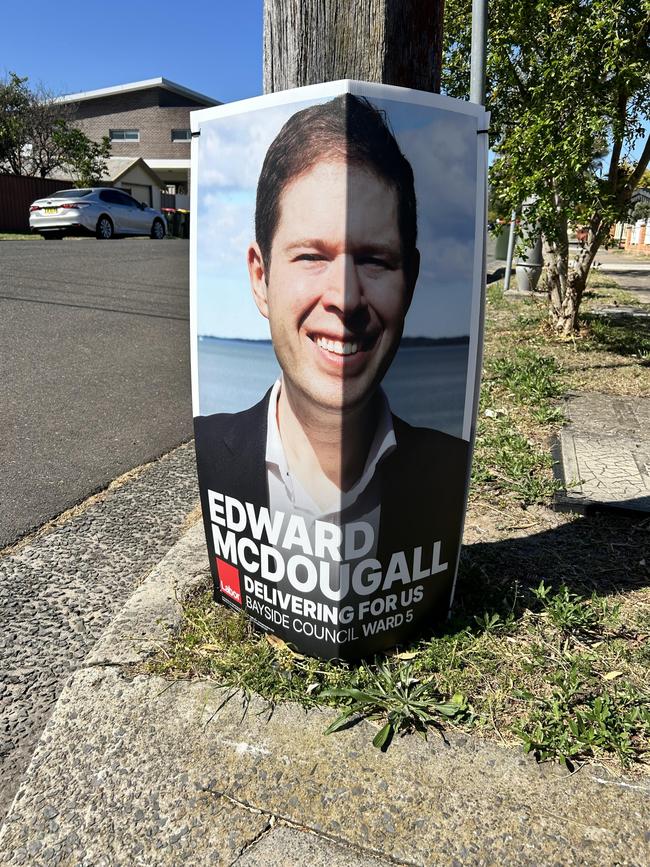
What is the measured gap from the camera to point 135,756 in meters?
2.09

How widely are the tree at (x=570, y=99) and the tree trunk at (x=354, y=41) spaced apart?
419 cm

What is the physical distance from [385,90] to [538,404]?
4000mm

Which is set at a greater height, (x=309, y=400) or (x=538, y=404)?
(x=309, y=400)

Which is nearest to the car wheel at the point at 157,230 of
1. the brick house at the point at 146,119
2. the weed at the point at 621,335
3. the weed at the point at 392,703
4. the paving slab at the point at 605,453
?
the weed at the point at 621,335

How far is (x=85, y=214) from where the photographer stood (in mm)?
20938

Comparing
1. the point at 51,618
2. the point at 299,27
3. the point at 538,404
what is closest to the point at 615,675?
the point at 51,618

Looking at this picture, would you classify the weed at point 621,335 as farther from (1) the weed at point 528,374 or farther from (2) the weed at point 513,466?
(2) the weed at point 513,466

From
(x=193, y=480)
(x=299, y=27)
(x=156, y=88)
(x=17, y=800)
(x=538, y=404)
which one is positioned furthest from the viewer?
(x=156, y=88)

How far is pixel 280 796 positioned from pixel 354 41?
223cm

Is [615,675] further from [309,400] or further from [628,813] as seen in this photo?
[309,400]

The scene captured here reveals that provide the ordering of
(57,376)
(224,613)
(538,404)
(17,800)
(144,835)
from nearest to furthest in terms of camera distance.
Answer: (144,835), (17,800), (224,613), (538,404), (57,376)

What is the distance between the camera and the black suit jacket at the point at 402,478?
2.32 metres

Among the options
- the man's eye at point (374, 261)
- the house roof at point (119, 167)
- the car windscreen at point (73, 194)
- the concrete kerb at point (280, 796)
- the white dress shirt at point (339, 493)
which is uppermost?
the house roof at point (119, 167)

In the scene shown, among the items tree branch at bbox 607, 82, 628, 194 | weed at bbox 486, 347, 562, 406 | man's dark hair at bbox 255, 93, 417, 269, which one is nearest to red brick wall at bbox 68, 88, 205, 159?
tree branch at bbox 607, 82, 628, 194
